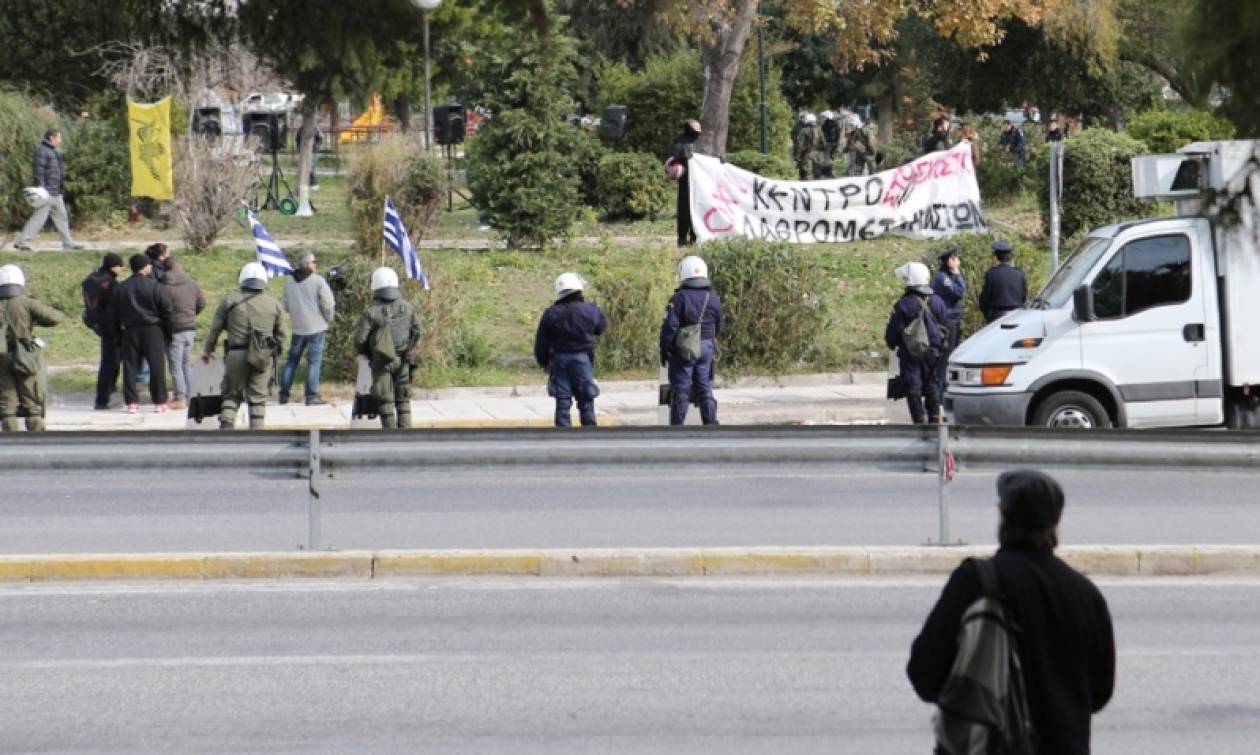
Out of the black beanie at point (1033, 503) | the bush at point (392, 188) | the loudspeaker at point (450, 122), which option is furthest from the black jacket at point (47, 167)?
the black beanie at point (1033, 503)

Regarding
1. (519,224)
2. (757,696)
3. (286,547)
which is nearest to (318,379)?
(519,224)

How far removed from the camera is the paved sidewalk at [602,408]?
19.2 m

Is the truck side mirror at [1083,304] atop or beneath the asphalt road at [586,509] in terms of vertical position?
atop

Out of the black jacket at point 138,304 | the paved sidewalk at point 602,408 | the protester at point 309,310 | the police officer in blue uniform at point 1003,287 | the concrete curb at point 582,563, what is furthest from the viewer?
the protester at point 309,310

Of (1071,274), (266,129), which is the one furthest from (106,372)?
(1071,274)

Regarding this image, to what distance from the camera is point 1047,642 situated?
500 cm

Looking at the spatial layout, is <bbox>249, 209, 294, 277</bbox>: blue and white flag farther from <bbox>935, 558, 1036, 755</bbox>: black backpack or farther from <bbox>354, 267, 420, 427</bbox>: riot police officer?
<bbox>935, 558, 1036, 755</bbox>: black backpack

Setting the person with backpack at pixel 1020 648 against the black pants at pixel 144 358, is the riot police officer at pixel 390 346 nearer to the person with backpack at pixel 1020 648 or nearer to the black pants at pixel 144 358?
the black pants at pixel 144 358

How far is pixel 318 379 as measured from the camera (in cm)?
2041

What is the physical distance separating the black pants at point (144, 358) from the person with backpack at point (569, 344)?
202 inches

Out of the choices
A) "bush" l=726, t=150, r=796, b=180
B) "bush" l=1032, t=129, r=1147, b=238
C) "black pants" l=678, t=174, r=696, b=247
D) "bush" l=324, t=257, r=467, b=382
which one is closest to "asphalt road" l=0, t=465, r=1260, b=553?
"bush" l=324, t=257, r=467, b=382

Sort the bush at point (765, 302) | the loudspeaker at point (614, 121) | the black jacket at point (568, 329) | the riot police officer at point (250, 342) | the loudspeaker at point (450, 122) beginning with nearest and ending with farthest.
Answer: the black jacket at point (568, 329)
the riot police officer at point (250, 342)
the bush at point (765, 302)
the loudspeaker at point (614, 121)
the loudspeaker at point (450, 122)

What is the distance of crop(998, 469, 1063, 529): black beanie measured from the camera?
199 inches

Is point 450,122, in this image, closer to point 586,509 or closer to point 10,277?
point 10,277
